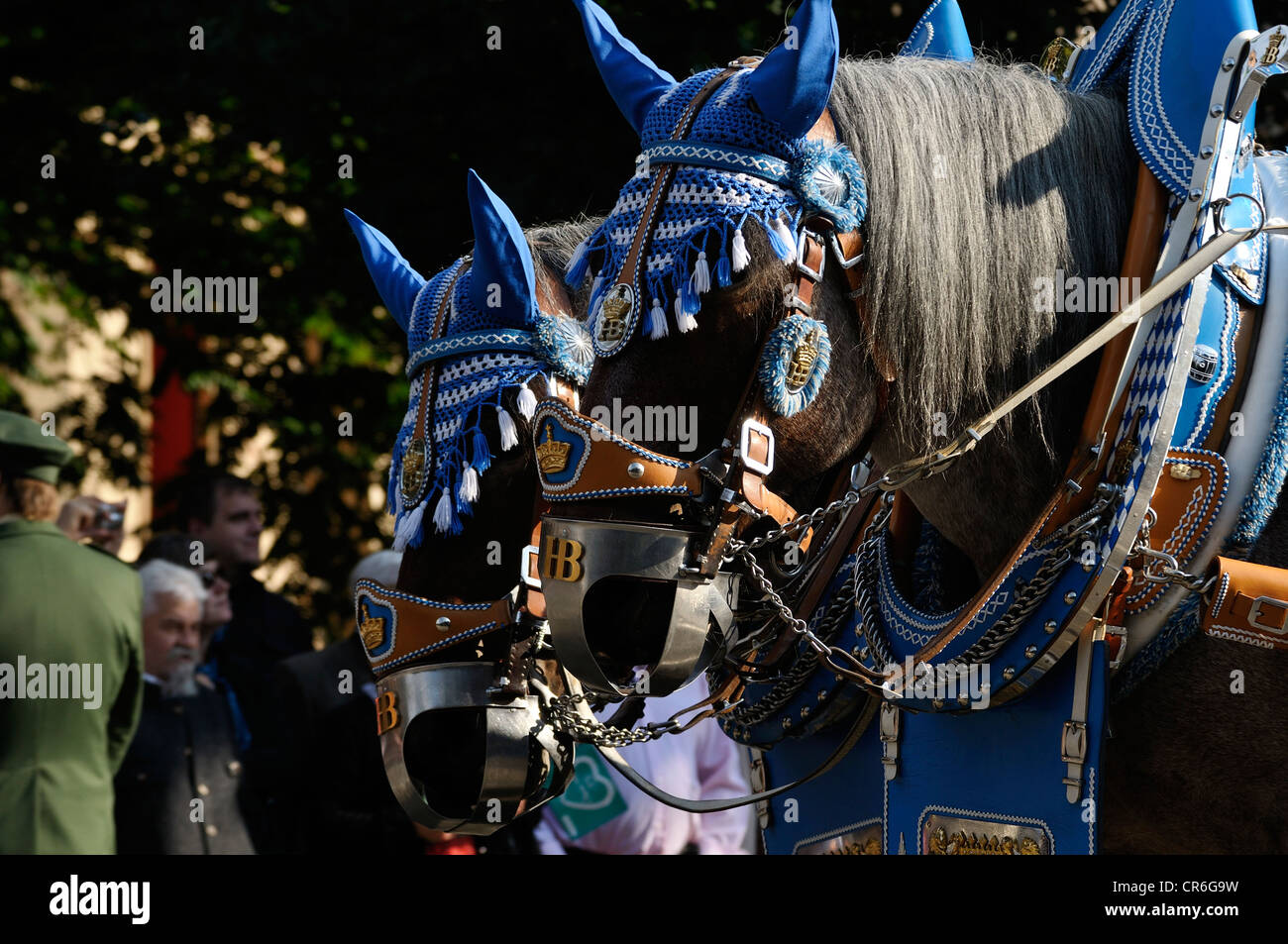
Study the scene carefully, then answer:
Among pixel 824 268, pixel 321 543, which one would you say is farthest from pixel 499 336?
pixel 321 543

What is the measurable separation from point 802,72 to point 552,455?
67 cm

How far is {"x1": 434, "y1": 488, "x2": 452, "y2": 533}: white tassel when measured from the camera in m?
3.50

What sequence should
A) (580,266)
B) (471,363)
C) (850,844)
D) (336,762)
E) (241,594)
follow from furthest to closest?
1. (241,594)
2. (336,762)
3. (471,363)
4. (850,844)
5. (580,266)

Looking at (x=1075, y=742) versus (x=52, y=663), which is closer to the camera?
(x=1075, y=742)

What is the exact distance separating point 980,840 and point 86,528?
3.96m

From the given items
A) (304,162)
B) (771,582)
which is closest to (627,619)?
(771,582)

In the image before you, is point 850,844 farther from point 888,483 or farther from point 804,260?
point 804,260

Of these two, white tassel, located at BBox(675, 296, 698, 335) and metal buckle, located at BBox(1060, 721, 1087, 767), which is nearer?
white tassel, located at BBox(675, 296, 698, 335)

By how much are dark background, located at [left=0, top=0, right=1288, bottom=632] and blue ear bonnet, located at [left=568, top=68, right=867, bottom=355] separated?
157 centimetres

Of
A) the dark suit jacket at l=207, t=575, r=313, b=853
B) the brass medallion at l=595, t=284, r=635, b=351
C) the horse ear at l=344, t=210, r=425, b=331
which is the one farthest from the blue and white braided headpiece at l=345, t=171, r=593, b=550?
the dark suit jacket at l=207, t=575, r=313, b=853

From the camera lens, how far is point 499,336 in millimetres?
3809

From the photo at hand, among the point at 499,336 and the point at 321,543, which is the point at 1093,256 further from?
the point at 321,543

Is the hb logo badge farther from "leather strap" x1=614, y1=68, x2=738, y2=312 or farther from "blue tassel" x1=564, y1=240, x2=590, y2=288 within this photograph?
"blue tassel" x1=564, y1=240, x2=590, y2=288

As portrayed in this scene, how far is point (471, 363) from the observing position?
12.4 feet
